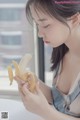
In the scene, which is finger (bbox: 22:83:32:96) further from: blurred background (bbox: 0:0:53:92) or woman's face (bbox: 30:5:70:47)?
blurred background (bbox: 0:0:53:92)

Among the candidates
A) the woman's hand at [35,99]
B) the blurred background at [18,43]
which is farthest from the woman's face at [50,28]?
the blurred background at [18,43]

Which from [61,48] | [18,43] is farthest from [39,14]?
[18,43]

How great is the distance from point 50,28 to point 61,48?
19 centimetres

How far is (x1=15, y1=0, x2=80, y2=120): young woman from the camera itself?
31.3 inches

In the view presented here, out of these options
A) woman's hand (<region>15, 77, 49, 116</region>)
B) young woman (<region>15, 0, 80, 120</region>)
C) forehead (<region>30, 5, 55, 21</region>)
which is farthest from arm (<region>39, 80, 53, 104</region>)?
forehead (<region>30, 5, 55, 21</region>)

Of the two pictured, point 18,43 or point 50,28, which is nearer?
point 50,28

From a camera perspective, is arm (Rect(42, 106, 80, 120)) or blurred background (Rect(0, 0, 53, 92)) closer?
arm (Rect(42, 106, 80, 120))

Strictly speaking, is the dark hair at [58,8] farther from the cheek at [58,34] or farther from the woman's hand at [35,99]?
the woman's hand at [35,99]

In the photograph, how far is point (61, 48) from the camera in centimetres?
100

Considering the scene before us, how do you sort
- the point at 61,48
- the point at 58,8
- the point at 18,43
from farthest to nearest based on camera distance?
1. the point at 18,43
2. the point at 61,48
3. the point at 58,8

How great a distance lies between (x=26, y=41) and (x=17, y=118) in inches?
29.7

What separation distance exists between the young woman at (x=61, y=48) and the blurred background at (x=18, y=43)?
2.01 feet

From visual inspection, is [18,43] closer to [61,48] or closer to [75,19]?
[61,48]

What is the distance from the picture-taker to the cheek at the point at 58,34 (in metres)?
0.83
